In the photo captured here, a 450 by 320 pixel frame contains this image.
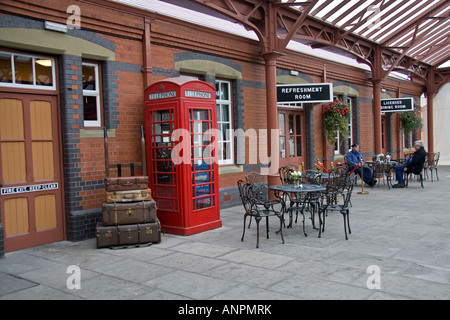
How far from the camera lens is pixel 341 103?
14117mm

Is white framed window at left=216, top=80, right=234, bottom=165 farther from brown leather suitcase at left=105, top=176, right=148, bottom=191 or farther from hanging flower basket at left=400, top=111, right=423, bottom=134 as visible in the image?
hanging flower basket at left=400, top=111, right=423, bottom=134

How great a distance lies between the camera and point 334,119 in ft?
45.0

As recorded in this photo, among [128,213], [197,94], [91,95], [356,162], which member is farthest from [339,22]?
[128,213]

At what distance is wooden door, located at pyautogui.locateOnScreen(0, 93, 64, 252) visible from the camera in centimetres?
630

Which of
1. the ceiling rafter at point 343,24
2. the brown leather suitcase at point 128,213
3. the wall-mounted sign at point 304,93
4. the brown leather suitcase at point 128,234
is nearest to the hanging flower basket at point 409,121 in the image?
the ceiling rafter at point 343,24

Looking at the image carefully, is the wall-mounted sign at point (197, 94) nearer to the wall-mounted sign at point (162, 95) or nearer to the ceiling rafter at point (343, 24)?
the wall-mounted sign at point (162, 95)

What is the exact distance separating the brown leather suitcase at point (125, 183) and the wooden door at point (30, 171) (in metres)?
1.05

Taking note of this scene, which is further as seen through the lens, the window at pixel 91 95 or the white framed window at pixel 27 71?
the window at pixel 91 95

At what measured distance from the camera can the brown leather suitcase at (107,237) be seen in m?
6.42

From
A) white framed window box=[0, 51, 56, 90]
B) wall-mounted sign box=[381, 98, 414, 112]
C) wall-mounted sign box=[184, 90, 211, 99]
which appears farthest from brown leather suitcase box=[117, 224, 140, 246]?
wall-mounted sign box=[381, 98, 414, 112]

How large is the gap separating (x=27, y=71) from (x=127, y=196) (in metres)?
2.60

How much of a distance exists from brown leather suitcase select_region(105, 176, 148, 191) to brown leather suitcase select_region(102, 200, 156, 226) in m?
0.26

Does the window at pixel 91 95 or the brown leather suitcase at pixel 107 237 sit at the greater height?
the window at pixel 91 95
